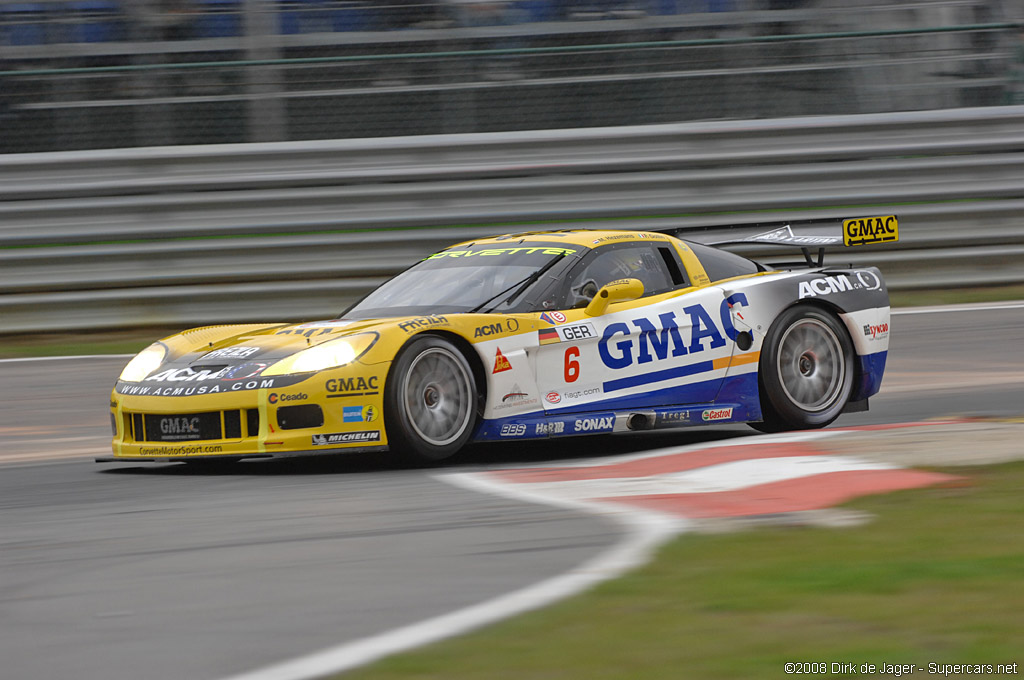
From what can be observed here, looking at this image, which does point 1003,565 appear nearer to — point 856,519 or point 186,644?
point 856,519

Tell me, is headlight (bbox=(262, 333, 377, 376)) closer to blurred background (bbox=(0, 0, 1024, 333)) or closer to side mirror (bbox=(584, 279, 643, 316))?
side mirror (bbox=(584, 279, 643, 316))

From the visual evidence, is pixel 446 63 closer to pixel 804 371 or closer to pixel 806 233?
pixel 806 233

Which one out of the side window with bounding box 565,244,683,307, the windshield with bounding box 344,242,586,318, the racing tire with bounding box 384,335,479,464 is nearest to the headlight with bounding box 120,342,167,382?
the windshield with bounding box 344,242,586,318

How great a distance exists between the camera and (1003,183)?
12.7 meters

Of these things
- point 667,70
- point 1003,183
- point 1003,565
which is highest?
point 667,70

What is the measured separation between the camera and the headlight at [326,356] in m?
6.23

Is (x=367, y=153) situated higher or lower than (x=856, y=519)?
higher

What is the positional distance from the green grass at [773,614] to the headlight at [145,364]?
3.40 m

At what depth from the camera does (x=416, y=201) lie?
12.0 m

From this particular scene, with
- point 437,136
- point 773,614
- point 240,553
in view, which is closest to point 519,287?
point 240,553

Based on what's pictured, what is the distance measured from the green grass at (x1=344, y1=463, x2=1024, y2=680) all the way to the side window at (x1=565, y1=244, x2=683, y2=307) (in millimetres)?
2944

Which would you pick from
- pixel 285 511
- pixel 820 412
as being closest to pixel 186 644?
pixel 285 511

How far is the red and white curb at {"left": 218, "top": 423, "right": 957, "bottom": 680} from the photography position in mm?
3326

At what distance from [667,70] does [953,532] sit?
854 centimetres
